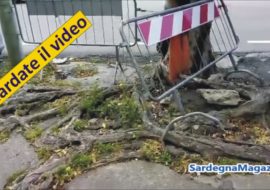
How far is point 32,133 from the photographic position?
13.6 ft

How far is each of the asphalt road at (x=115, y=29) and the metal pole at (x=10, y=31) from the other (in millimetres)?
814

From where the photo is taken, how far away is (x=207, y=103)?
4.30 meters

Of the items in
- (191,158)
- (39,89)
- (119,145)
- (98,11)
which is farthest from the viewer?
(98,11)

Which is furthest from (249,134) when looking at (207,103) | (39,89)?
(39,89)

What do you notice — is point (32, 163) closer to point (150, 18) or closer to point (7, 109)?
point (7, 109)

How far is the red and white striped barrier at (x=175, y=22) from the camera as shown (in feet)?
12.4

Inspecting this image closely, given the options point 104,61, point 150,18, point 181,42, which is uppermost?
point 150,18

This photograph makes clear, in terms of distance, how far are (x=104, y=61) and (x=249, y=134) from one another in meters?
3.21

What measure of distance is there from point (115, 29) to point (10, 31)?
2617 millimetres

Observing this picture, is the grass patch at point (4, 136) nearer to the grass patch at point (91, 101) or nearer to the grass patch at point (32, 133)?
the grass patch at point (32, 133)

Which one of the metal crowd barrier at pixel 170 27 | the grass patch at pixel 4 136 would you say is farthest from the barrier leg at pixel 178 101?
the grass patch at pixel 4 136

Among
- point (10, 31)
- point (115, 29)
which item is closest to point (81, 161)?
point (10, 31)

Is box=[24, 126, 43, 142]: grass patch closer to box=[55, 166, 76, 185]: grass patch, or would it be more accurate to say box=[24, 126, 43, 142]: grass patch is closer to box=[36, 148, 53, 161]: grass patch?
box=[36, 148, 53, 161]: grass patch

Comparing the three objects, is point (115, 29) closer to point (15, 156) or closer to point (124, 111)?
point (124, 111)
